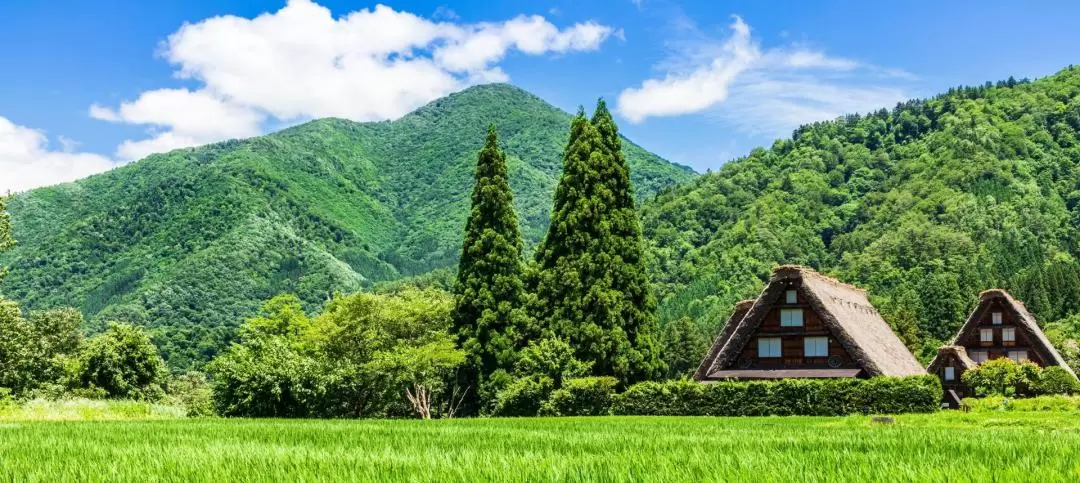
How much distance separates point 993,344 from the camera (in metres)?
60.7

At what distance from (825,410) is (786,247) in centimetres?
10485

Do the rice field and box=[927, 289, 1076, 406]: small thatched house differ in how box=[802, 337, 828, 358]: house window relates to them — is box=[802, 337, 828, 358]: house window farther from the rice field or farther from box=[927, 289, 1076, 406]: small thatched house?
the rice field

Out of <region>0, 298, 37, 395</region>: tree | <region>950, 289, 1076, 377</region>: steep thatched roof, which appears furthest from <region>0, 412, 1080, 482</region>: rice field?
<region>950, 289, 1076, 377</region>: steep thatched roof

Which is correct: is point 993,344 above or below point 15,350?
above

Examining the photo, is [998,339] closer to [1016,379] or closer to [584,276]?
[1016,379]

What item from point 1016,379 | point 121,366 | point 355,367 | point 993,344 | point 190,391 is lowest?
point 190,391

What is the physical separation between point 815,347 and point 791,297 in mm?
2329

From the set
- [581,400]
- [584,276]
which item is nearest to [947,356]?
[584,276]

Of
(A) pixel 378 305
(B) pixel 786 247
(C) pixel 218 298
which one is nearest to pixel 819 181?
(B) pixel 786 247

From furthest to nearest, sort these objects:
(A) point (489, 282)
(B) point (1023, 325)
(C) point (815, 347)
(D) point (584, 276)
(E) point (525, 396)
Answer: (B) point (1023, 325), (A) point (489, 282), (D) point (584, 276), (C) point (815, 347), (E) point (525, 396)

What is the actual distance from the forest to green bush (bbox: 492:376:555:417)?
90 mm

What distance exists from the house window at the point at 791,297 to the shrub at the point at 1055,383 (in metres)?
19.7

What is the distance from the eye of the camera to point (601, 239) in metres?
41.0

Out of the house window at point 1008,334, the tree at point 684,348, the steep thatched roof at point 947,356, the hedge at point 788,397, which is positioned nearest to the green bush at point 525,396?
the hedge at point 788,397
